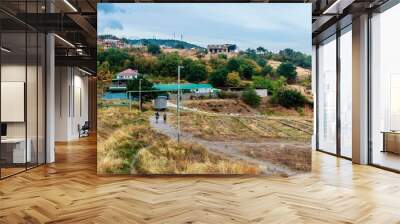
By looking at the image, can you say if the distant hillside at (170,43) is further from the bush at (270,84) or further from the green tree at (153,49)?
the bush at (270,84)

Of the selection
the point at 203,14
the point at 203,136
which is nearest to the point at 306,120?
the point at 203,136

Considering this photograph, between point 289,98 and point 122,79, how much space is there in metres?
2.96

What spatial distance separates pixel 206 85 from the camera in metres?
7.02

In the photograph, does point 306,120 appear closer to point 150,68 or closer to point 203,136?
point 203,136

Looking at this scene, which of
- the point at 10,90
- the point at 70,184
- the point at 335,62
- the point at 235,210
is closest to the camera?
the point at 235,210

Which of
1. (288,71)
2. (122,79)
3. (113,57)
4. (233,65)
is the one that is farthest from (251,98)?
(113,57)

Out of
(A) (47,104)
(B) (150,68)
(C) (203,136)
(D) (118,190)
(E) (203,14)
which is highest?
(E) (203,14)

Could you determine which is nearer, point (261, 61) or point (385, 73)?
point (261, 61)

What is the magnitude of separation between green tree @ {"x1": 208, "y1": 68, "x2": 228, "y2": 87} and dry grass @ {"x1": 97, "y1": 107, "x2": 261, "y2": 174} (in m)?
1.17

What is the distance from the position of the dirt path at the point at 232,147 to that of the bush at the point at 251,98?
706 mm

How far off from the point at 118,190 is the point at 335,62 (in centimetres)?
681

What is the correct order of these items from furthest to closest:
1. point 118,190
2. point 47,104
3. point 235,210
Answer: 1. point 47,104
2. point 118,190
3. point 235,210

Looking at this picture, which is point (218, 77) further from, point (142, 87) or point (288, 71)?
point (142, 87)

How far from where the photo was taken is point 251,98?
6992mm
